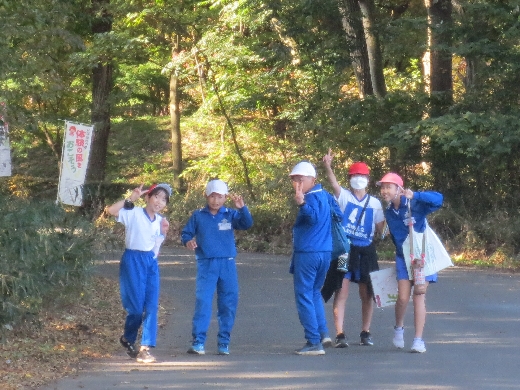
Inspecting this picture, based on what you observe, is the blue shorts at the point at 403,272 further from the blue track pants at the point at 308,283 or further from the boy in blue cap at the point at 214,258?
the boy in blue cap at the point at 214,258

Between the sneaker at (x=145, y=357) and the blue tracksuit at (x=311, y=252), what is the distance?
1.46m

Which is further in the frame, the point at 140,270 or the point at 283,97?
the point at 283,97

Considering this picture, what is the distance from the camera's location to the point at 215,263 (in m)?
7.69

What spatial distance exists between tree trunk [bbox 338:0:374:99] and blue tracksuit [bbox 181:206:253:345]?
11.6 meters

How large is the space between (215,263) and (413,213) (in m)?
1.95

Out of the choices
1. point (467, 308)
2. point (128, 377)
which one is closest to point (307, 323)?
point (128, 377)

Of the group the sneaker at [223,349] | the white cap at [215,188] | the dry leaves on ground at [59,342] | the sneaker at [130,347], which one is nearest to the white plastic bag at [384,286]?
the sneaker at [223,349]

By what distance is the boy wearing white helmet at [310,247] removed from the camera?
762 centimetres

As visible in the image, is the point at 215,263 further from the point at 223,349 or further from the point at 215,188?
the point at 223,349

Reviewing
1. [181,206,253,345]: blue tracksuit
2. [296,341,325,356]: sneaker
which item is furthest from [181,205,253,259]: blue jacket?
[296,341,325,356]: sneaker

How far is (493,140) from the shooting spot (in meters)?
15.0

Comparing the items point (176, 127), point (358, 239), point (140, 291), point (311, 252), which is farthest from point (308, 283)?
point (176, 127)

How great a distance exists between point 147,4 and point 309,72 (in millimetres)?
5234

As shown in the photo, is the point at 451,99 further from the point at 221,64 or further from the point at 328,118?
the point at 221,64
